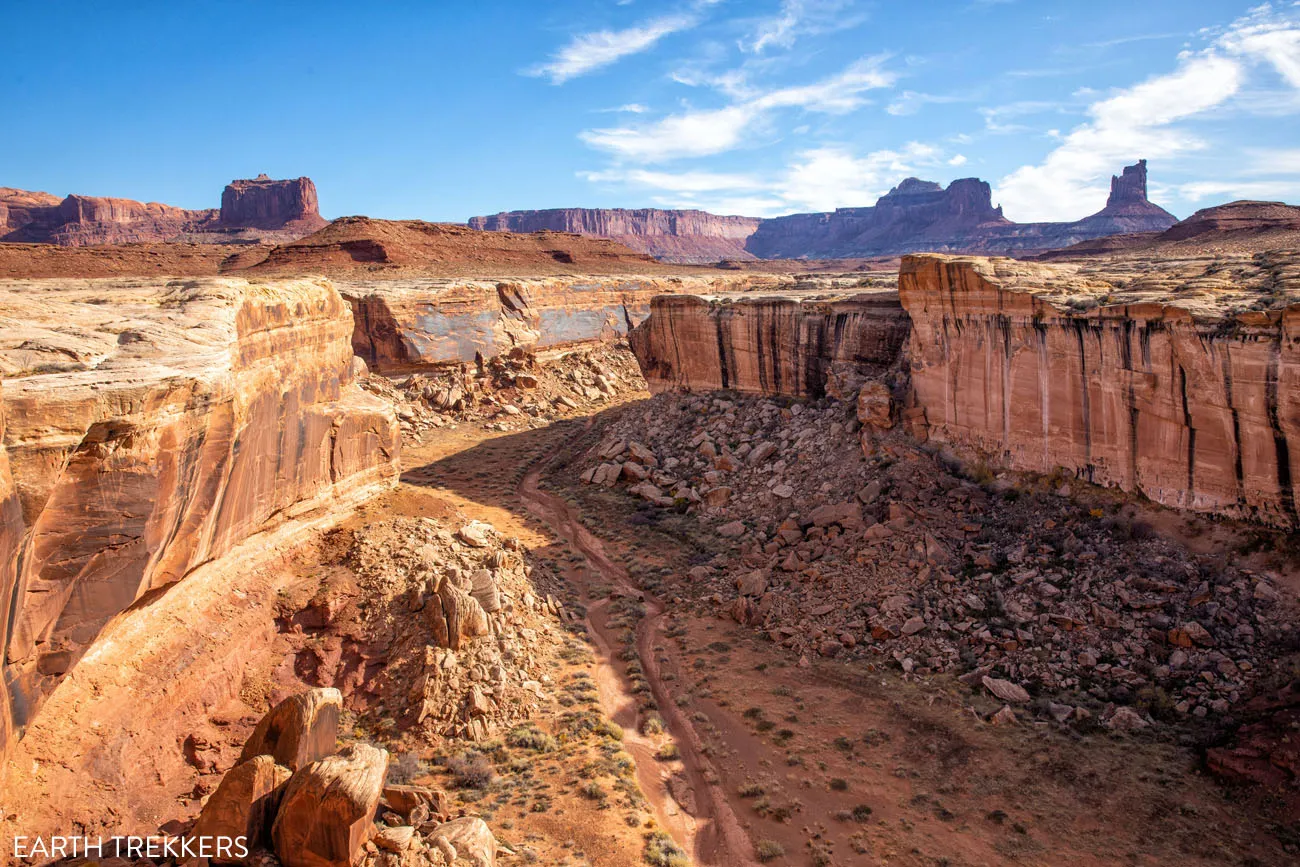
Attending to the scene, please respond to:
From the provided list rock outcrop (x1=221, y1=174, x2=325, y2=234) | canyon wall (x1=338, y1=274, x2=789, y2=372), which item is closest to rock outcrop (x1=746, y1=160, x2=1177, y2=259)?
canyon wall (x1=338, y1=274, x2=789, y2=372)

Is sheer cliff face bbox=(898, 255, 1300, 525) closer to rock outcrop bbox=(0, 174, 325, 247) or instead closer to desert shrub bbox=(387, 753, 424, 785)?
desert shrub bbox=(387, 753, 424, 785)

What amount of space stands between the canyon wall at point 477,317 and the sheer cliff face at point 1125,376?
92.6 feet

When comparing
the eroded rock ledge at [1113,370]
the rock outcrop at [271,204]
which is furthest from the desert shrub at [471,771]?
the rock outcrop at [271,204]

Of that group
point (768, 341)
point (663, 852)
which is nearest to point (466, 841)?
point (663, 852)

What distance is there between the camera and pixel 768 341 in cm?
3169

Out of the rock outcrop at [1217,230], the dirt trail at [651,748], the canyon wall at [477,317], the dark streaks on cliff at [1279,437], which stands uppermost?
the rock outcrop at [1217,230]

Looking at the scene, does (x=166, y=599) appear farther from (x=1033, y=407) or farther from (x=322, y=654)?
(x=1033, y=407)

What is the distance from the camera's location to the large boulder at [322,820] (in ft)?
30.3

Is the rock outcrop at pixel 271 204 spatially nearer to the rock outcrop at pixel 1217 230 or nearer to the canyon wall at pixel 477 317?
the canyon wall at pixel 477 317

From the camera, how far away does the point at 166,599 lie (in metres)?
12.8

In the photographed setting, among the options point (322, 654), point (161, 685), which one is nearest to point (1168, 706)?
point (322, 654)

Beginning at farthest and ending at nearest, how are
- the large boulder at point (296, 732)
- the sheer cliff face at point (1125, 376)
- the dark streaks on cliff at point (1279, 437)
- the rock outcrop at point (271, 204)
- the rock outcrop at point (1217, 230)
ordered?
the rock outcrop at point (271, 204)
the rock outcrop at point (1217, 230)
the sheer cliff face at point (1125, 376)
the dark streaks on cliff at point (1279, 437)
the large boulder at point (296, 732)

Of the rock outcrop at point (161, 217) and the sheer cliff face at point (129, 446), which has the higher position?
the rock outcrop at point (161, 217)

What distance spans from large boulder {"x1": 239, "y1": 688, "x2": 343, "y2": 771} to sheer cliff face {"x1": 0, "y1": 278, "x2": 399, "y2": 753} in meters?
2.51
